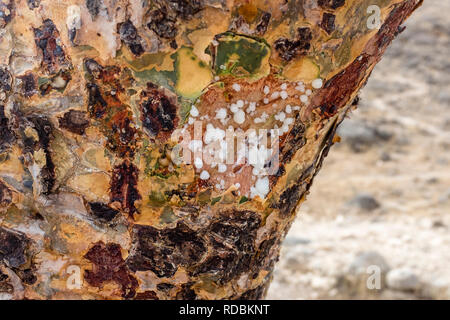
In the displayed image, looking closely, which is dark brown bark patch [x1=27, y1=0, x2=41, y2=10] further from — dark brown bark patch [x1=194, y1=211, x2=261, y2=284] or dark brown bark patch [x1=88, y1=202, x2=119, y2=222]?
dark brown bark patch [x1=194, y1=211, x2=261, y2=284]

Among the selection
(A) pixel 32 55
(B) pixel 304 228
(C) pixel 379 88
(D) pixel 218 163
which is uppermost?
(C) pixel 379 88

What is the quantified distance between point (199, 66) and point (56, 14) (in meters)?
0.22

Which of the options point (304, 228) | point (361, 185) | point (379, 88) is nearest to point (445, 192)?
point (361, 185)


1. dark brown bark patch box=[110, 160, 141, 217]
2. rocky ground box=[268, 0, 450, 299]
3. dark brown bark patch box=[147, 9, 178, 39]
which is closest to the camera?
dark brown bark patch box=[147, 9, 178, 39]

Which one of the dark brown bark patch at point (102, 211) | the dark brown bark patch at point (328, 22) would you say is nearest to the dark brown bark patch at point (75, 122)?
the dark brown bark patch at point (102, 211)

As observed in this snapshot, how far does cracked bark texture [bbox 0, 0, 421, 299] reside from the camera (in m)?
0.74

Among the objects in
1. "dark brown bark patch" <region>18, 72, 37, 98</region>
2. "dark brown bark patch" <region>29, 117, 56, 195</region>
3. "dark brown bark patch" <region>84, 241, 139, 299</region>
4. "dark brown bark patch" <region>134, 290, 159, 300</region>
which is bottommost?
"dark brown bark patch" <region>134, 290, 159, 300</region>

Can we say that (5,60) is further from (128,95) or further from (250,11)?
(250,11)

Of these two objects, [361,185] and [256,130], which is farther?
[361,185]

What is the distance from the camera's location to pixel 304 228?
8.73 feet

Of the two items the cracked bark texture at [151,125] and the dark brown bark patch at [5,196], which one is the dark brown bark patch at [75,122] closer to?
the cracked bark texture at [151,125]

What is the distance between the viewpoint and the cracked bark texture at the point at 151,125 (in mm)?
745

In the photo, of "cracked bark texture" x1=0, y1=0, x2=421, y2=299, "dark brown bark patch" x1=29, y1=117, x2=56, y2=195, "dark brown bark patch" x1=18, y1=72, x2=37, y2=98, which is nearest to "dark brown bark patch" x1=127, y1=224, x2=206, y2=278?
"cracked bark texture" x1=0, y1=0, x2=421, y2=299

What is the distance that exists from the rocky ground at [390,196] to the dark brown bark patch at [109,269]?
44.7 inches
